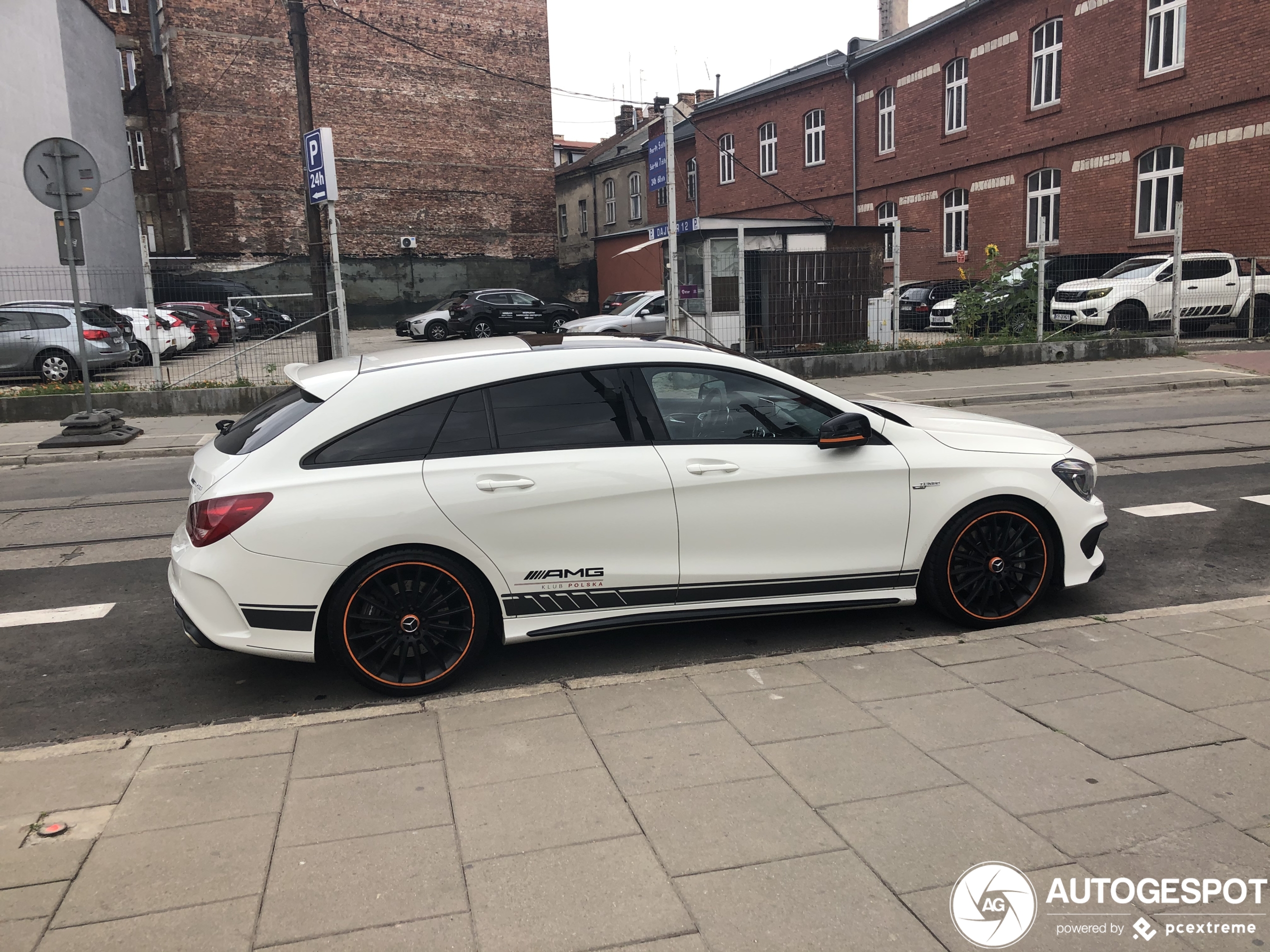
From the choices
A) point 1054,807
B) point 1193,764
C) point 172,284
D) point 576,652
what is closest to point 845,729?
point 1054,807

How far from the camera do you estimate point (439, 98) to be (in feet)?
139

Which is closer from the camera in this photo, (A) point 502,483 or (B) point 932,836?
(B) point 932,836

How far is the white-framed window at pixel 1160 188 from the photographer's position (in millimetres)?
23656

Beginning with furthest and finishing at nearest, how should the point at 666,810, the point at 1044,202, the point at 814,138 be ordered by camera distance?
the point at 814,138, the point at 1044,202, the point at 666,810

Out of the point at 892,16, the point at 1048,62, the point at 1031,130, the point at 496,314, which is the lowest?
the point at 496,314

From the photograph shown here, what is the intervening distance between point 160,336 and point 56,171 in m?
6.46

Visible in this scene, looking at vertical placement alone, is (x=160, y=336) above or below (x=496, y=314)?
below

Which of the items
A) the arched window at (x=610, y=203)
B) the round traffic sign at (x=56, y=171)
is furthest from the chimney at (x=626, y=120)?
the round traffic sign at (x=56, y=171)

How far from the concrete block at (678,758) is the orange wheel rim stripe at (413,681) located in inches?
33.6

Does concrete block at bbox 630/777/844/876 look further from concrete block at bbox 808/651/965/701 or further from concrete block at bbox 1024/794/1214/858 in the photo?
concrete block at bbox 808/651/965/701

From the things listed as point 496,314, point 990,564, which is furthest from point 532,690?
point 496,314

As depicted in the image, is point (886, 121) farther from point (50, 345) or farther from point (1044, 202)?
point (50, 345)

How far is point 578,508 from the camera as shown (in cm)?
443

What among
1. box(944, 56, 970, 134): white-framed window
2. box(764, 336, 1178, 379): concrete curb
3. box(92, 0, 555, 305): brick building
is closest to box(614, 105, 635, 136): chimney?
box(92, 0, 555, 305): brick building
